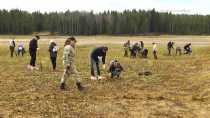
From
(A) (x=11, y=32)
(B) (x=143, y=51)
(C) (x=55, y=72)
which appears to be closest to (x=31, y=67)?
(C) (x=55, y=72)

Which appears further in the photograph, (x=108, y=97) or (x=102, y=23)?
(x=102, y=23)

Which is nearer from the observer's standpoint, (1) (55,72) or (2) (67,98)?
(2) (67,98)

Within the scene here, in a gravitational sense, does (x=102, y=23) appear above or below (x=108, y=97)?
above

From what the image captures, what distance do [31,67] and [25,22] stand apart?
10845cm

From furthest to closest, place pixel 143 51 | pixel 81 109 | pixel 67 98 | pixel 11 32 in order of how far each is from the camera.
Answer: pixel 11 32 → pixel 143 51 → pixel 67 98 → pixel 81 109

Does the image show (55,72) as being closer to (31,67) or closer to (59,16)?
(31,67)

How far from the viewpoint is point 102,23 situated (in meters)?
140

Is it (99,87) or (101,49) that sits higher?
(101,49)

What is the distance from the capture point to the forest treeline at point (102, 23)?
137 m

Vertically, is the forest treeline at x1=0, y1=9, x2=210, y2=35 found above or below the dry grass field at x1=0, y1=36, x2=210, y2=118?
above

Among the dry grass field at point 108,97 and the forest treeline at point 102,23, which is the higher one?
the forest treeline at point 102,23

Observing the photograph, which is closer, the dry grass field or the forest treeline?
the dry grass field

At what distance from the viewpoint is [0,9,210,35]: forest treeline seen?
137m

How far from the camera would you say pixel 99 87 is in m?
21.2
